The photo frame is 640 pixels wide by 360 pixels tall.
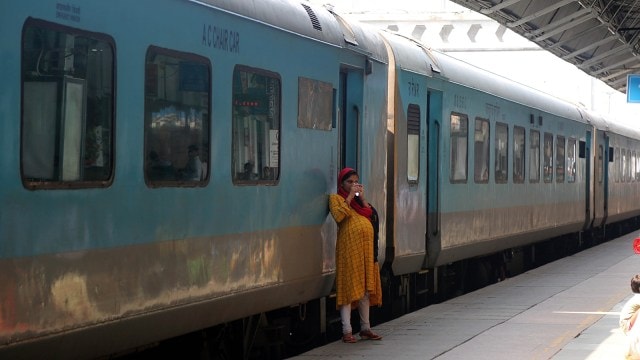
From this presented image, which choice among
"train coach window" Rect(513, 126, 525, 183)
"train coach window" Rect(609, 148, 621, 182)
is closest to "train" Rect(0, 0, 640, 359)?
"train coach window" Rect(513, 126, 525, 183)

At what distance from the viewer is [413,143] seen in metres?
13.1

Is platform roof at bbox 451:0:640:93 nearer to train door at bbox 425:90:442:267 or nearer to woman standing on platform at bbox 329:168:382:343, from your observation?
train door at bbox 425:90:442:267

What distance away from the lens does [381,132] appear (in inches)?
466

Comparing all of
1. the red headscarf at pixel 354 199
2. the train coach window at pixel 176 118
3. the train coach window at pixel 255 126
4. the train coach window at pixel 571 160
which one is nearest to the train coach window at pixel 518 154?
the train coach window at pixel 571 160

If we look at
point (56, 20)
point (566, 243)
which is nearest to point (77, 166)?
point (56, 20)

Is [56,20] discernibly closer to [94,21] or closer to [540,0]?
[94,21]

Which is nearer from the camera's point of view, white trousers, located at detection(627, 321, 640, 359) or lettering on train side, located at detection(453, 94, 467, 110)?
white trousers, located at detection(627, 321, 640, 359)

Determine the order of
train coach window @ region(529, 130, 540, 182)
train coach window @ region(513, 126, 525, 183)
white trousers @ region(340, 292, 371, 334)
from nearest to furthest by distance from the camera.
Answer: white trousers @ region(340, 292, 371, 334)
train coach window @ region(513, 126, 525, 183)
train coach window @ region(529, 130, 540, 182)

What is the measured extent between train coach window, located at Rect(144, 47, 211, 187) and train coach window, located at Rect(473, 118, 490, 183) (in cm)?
851

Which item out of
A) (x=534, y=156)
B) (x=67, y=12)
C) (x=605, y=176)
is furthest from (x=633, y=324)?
(x=605, y=176)

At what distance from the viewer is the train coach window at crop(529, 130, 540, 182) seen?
19688 mm

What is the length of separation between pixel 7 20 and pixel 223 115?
2.62 m

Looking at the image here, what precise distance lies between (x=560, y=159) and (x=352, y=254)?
43.4ft

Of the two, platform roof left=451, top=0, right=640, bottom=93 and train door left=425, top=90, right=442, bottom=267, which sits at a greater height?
platform roof left=451, top=0, right=640, bottom=93
